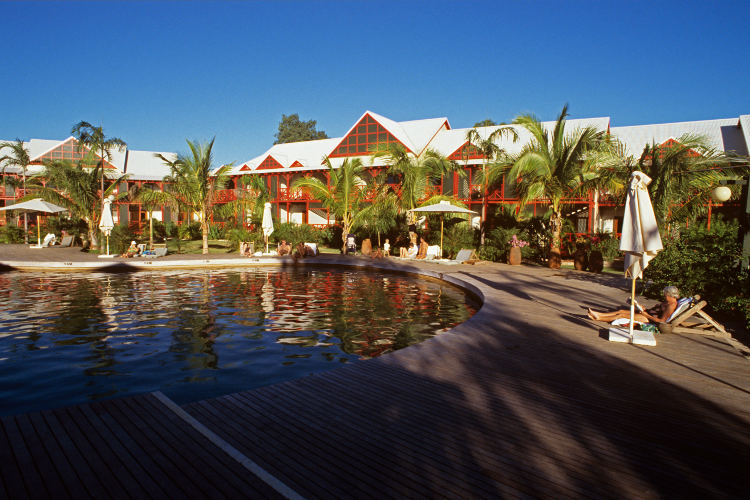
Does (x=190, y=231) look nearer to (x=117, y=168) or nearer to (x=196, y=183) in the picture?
(x=196, y=183)

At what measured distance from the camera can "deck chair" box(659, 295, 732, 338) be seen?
6.27m

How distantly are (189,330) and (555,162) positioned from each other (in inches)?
476

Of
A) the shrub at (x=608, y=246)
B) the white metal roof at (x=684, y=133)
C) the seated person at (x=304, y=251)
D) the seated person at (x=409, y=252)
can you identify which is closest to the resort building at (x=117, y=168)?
the seated person at (x=304, y=251)

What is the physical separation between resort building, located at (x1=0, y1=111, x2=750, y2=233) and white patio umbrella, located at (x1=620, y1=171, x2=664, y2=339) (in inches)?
558

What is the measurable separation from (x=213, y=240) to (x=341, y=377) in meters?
25.8

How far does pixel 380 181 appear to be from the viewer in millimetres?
20375

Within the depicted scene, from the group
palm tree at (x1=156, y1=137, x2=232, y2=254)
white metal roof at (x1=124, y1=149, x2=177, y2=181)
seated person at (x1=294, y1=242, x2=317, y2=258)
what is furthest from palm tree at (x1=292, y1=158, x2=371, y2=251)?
white metal roof at (x1=124, y1=149, x2=177, y2=181)

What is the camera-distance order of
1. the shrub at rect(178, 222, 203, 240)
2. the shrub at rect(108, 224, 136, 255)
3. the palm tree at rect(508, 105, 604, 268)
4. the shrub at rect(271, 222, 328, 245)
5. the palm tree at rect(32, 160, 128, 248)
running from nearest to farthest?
the palm tree at rect(508, 105, 604, 268), the shrub at rect(108, 224, 136, 255), the palm tree at rect(32, 160, 128, 248), the shrub at rect(271, 222, 328, 245), the shrub at rect(178, 222, 203, 240)

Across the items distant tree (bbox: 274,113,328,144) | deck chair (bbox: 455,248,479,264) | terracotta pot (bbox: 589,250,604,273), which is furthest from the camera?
distant tree (bbox: 274,113,328,144)

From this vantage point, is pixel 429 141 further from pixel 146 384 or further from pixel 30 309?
pixel 146 384

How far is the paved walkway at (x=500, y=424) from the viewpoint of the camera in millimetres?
2691

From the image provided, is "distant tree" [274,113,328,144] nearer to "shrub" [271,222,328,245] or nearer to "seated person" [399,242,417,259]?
"shrub" [271,222,328,245]

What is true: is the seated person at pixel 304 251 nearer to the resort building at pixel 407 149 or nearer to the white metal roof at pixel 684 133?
the resort building at pixel 407 149

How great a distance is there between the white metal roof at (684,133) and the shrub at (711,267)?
17.3 m
